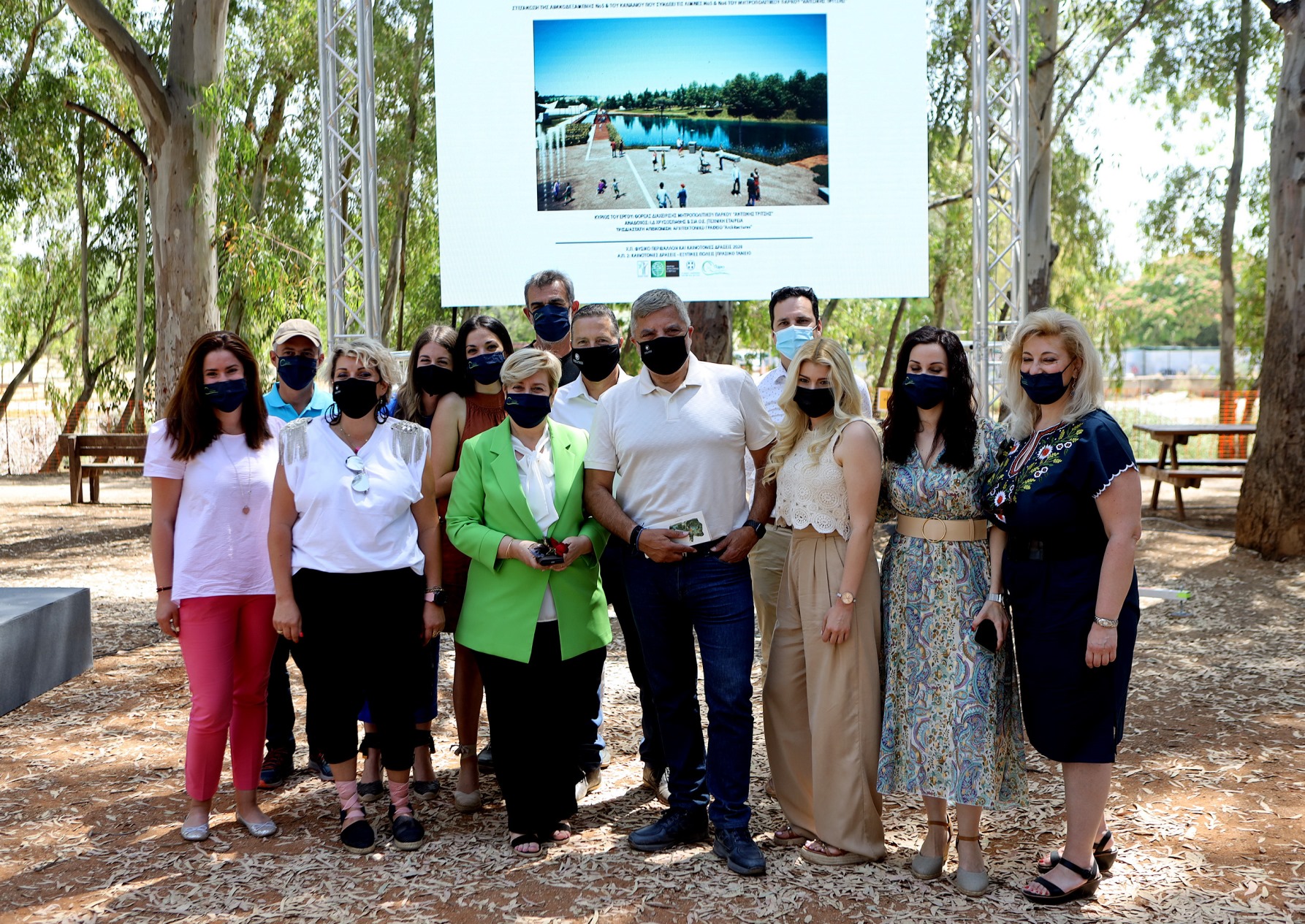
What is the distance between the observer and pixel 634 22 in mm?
9047

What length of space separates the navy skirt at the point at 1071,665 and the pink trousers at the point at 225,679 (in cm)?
261

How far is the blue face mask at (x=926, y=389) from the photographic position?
359 cm

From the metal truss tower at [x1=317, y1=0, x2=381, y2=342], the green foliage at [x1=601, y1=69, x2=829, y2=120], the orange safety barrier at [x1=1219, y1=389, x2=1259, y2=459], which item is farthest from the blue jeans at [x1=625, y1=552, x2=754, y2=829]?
the orange safety barrier at [x1=1219, y1=389, x2=1259, y2=459]

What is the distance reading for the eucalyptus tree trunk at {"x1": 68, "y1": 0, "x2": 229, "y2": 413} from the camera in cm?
1110

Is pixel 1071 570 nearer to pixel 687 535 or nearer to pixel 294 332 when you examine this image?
pixel 687 535

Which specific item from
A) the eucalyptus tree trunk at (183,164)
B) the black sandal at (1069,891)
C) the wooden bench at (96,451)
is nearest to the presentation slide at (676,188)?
the eucalyptus tree trunk at (183,164)

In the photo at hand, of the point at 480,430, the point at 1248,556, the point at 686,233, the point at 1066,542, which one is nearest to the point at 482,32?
the point at 686,233

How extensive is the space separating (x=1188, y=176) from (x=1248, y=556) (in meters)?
15.7

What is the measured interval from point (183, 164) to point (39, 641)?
262 inches

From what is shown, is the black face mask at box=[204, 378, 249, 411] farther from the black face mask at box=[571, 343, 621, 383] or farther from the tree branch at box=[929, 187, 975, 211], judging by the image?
the tree branch at box=[929, 187, 975, 211]

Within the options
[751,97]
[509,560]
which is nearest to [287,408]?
[509,560]

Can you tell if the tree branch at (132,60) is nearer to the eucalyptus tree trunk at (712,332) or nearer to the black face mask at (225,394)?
the eucalyptus tree trunk at (712,332)

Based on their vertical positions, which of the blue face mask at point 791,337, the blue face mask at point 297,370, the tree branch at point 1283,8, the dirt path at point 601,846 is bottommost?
the dirt path at point 601,846

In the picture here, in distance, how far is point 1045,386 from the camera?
3.50 metres
